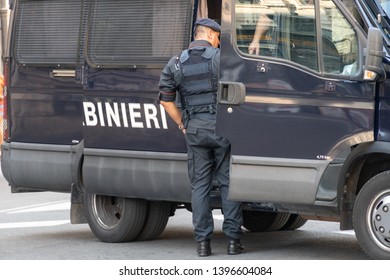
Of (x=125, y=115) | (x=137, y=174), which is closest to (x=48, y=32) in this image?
(x=125, y=115)

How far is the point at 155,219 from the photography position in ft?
34.2

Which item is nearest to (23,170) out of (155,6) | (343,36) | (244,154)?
(155,6)

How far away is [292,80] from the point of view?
858 centimetres

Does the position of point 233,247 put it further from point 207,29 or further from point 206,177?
point 207,29

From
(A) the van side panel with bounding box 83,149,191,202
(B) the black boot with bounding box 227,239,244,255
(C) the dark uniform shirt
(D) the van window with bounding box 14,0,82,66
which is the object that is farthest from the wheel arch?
(D) the van window with bounding box 14,0,82,66

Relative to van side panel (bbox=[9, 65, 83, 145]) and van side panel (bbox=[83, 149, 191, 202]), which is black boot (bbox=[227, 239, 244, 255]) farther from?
van side panel (bbox=[9, 65, 83, 145])

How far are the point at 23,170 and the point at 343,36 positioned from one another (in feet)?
11.6

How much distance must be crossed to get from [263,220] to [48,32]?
2.51m

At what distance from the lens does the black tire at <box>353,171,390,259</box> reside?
8.36m

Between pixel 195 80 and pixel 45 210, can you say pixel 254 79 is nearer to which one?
pixel 195 80

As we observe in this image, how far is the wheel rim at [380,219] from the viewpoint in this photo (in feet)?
27.4

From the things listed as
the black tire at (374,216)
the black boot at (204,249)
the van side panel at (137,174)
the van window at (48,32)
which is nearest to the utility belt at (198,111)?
the van side panel at (137,174)

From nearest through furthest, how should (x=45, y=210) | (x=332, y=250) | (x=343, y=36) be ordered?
(x=343, y=36) → (x=332, y=250) → (x=45, y=210)
